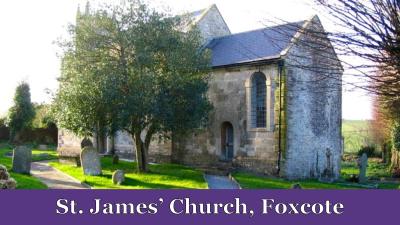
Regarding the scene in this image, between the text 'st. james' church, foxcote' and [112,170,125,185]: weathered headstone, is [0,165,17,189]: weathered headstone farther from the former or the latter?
the text 'st. james' church, foxcote'

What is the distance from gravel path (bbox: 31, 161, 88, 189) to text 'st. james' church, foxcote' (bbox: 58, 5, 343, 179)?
5.00m

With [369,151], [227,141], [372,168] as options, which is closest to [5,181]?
[227,141]

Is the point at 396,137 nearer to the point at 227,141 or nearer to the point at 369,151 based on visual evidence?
the point at 227,141

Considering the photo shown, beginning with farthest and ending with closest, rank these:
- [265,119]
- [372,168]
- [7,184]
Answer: [372,168] < [265,119] < [7,184]

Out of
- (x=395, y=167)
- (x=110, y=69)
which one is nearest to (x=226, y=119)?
(x=110, y=69)

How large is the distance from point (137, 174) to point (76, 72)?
5.81 metres

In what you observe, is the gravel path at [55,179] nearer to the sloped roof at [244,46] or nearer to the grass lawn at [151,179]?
the grass lawn at [151,179]

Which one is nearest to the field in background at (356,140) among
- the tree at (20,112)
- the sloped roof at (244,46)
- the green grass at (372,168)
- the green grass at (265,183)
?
the green grass at (372,168)

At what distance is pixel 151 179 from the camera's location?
20.2 metres

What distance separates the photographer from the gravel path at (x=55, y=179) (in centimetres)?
1774

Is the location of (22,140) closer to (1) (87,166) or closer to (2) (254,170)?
(1) (87,166)

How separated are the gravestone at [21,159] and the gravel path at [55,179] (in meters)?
0.72

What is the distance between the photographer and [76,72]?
21438 millimetres

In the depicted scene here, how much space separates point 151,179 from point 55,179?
4338 mm
